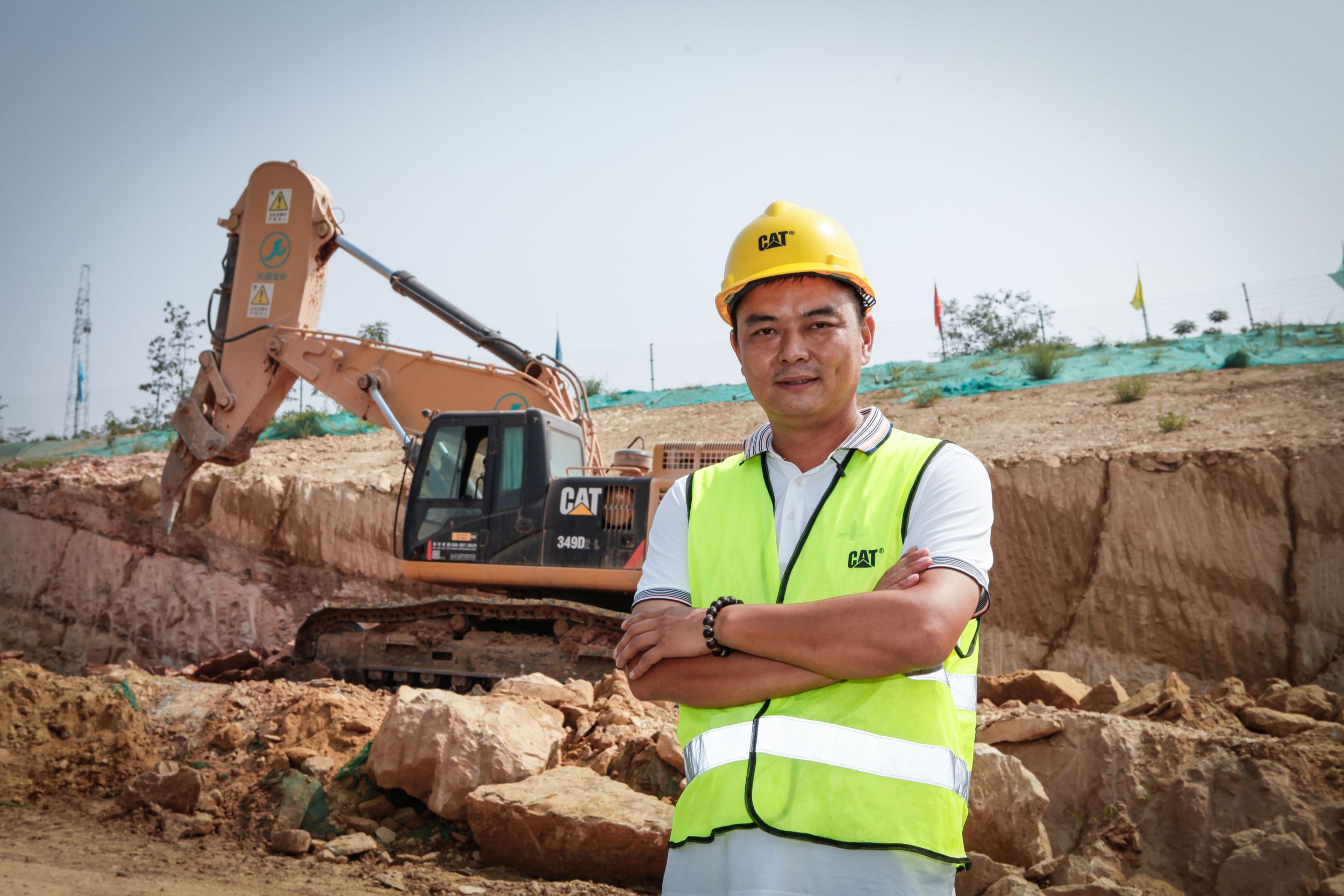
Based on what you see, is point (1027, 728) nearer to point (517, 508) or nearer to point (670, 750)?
point (670, 750)

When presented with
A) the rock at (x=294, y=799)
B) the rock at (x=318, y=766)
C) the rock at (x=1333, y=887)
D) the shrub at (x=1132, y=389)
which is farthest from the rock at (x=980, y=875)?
the shrub at (x=1132, y=389)

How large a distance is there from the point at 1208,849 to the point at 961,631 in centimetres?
297

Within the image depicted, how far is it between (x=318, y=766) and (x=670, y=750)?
2.23 metres

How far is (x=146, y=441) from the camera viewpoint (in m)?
19.7

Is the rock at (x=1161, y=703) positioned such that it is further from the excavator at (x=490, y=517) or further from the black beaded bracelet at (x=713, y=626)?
the black beaded bracelet at (x=713, y=626)

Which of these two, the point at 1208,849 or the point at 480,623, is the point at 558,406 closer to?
the point at 480,623

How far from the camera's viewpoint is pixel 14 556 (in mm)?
15688

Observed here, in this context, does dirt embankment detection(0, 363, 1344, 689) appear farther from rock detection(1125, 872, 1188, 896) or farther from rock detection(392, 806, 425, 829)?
rock detection(392, 806, 425, 829)

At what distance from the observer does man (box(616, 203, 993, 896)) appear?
1.59m

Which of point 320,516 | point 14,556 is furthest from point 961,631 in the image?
point 14,556

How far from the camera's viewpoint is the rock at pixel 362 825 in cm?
511

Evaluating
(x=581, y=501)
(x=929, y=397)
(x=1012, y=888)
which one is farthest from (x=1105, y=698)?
(x=929, y=397)

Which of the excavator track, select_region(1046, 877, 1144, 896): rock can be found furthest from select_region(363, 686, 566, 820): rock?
select_region(1046, 877, 1144, 896): rock

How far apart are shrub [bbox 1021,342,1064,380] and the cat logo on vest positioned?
14985 millimetres
